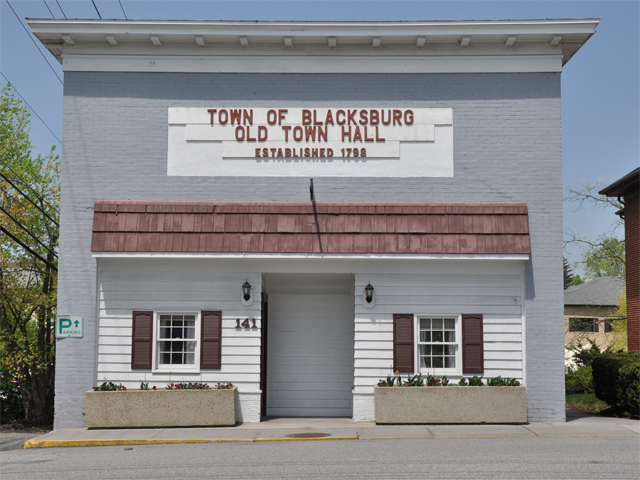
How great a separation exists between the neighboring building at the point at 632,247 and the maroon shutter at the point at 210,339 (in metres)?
14.8

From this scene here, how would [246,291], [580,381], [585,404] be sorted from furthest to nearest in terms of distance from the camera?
[580,381] < [585,404] < [246,291]

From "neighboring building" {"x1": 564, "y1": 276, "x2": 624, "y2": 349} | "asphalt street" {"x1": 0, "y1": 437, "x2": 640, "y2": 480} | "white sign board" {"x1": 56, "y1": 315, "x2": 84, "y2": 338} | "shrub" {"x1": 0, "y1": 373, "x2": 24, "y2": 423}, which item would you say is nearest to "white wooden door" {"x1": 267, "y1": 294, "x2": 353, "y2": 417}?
"asphalt street" {"x1": 0, "y1": 437, "x2": 640, "y2": 480}

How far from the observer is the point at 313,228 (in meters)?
14.5

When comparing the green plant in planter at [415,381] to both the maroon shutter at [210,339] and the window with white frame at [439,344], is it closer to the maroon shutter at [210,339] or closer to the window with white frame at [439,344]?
the window with white frame at [439,344]

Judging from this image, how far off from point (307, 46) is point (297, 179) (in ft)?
9.60

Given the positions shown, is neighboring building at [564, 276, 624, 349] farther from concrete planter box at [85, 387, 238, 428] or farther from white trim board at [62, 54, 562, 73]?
concrete planter box at [85, 387, 238, 428]

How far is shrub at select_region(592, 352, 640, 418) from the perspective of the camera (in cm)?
1516

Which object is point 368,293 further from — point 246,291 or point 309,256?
point 246,291

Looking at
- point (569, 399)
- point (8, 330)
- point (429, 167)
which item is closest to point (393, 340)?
point (429, 167)

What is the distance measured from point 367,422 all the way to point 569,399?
9.63 meters

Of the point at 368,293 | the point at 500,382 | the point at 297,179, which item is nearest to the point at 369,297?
Result: the point at 368,293

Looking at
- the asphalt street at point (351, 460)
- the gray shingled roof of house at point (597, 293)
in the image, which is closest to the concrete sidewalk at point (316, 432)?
the asphalt street at point (351, 460)

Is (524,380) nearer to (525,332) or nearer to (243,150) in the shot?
(525,332)

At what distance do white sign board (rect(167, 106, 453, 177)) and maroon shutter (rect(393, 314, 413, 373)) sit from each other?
126 inches
